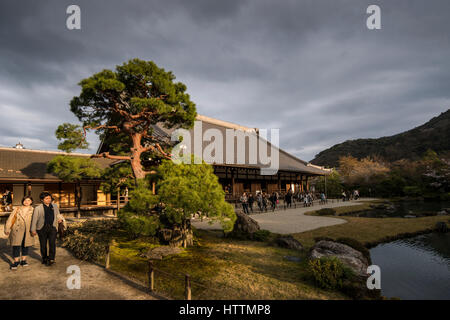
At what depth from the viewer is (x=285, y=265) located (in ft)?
21.7

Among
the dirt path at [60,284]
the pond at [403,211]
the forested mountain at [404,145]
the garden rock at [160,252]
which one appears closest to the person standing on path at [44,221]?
the dirt path at [60,284]

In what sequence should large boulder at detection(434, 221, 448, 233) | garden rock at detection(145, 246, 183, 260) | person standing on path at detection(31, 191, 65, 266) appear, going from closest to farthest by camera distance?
person standing on path at detection(31, 191, 65, 266) → garden rock at detection(145, 246, 183, 260) → large boulder at detection(434, 221, 448, 233)

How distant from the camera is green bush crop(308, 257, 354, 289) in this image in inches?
204

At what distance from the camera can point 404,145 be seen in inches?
2635

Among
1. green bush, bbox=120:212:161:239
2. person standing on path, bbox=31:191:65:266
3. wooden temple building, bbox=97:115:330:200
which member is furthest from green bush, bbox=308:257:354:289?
wooden temple building, bbox=97:115:330:200

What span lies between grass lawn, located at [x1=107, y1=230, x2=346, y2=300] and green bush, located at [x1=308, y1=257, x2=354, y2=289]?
20 cm

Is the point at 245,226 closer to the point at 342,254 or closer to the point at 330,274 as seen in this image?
the point at 342,254

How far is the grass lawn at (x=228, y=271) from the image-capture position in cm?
482

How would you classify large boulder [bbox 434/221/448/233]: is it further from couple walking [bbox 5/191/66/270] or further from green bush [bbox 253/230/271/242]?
couple walking [bbox 5/191/66/270]

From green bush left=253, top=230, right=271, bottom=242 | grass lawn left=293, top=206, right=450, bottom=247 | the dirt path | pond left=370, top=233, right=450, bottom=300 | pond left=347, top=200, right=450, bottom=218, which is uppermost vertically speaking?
the dirt path

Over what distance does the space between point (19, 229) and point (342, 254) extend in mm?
8240

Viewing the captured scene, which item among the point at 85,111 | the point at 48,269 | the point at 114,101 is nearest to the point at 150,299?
the point at 48,269
